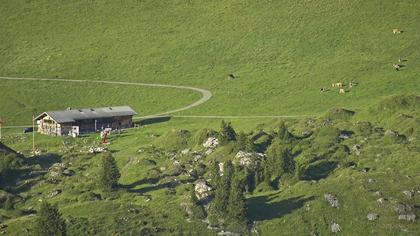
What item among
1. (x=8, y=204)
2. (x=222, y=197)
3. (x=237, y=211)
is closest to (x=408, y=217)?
(x=237, y=211)

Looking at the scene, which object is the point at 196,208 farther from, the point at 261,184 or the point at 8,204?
the point at 8,204

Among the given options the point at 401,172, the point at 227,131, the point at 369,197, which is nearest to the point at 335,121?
the point at 227,131

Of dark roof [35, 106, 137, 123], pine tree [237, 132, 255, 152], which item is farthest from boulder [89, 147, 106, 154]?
pine tree [237, 132, 255, 152]

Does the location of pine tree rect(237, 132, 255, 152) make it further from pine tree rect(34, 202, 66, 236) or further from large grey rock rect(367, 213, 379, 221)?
pine tree rect(34, 202, 66, 236)

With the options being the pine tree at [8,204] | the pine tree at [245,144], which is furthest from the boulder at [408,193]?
the pine tree at [8,204]

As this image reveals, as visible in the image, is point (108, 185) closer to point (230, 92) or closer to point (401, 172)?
point (401, 172)

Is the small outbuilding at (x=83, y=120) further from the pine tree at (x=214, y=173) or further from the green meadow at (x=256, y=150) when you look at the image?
the pine tree at (x=214, y=173)
